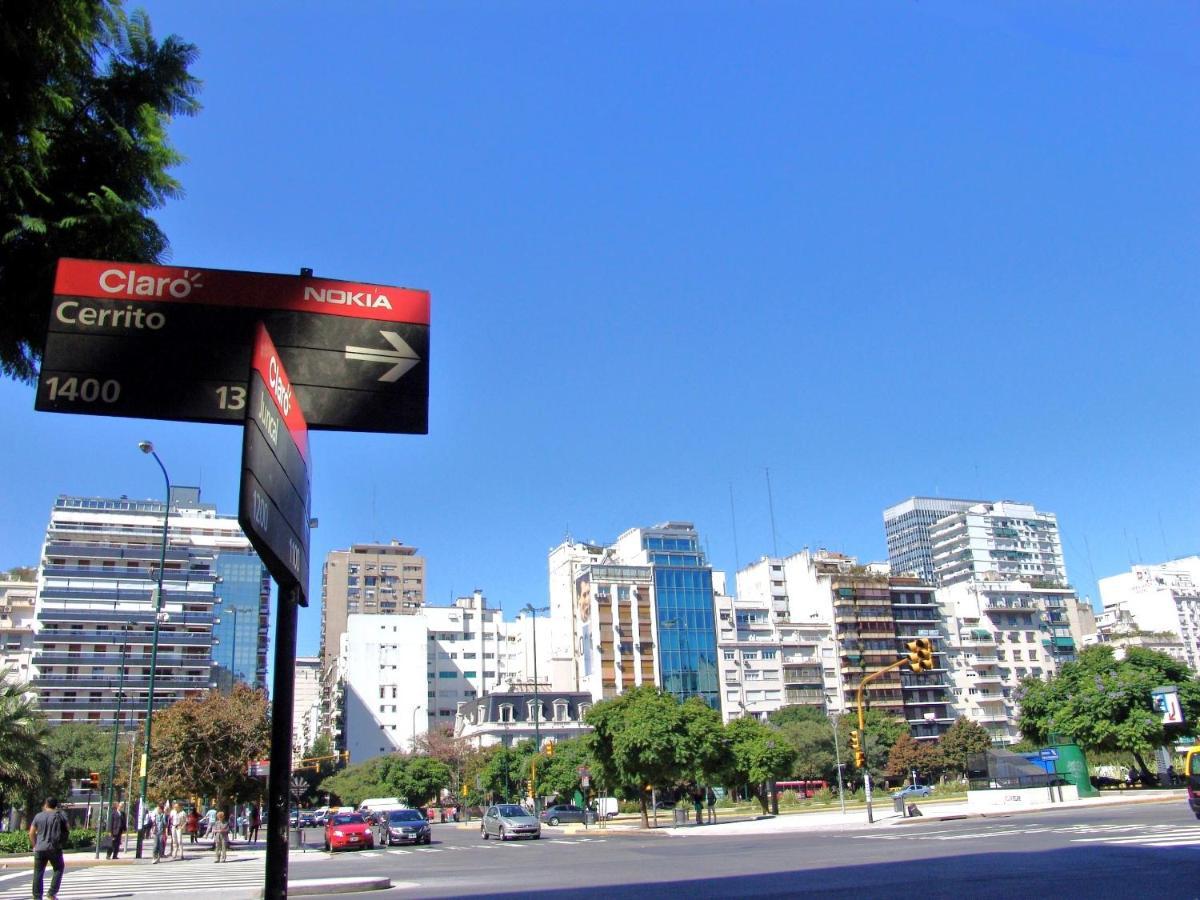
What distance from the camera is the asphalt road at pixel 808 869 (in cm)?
1370

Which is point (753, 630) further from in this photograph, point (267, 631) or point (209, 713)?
point (267, 631)

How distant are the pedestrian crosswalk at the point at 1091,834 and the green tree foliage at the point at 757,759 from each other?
20.6 meters

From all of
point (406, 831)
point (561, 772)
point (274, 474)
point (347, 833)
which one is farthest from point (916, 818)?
point (274, 474)

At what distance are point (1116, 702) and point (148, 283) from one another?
201 ft

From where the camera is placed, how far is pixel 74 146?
8000 mm

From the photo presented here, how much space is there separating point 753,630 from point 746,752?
6373cm

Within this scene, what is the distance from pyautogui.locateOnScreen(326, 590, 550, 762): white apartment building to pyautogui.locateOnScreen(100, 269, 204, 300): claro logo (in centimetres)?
10762

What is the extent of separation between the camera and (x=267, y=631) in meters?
177

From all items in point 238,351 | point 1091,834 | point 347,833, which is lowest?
point 347,833

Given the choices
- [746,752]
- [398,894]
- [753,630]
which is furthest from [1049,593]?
[398,894]

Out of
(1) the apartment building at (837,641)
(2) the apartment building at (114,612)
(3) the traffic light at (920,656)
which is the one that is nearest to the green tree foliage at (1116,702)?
(3) the traffic light at (920,656)

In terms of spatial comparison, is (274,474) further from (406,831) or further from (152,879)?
(406,831)

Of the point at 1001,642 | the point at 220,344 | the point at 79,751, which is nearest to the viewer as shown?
the point at 220,344

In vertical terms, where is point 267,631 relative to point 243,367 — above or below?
above
